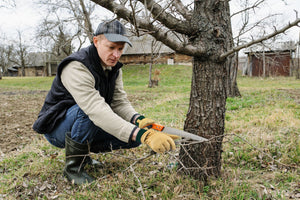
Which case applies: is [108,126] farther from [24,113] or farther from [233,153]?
[24,113]

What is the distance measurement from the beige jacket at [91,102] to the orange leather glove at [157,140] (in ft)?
0.43

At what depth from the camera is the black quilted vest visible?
→ 88.2 inches

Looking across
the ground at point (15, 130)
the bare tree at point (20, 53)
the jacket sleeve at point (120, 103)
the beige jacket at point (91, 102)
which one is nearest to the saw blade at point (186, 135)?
the beige jacket at point (91, 102)

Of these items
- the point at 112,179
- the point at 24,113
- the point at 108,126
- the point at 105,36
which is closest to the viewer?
the point at 108,126

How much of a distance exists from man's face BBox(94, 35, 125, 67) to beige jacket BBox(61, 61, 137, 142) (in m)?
0.22

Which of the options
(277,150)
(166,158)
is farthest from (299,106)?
(166,158)

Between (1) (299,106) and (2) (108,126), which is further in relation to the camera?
(1) (299,106)

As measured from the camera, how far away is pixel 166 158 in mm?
2848

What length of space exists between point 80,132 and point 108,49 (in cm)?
91

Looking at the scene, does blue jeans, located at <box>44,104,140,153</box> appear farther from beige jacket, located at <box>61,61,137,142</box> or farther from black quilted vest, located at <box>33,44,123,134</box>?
beige jacket, located at <box>61,61,137,142</box>

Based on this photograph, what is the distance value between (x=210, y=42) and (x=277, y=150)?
73.0 inches

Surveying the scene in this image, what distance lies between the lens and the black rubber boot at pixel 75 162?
2.28 meters

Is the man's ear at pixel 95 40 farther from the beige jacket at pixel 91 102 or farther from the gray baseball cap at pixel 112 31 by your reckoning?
the beige jacket at pixel 91 102

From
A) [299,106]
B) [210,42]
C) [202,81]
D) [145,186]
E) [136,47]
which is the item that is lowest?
[145,186]
